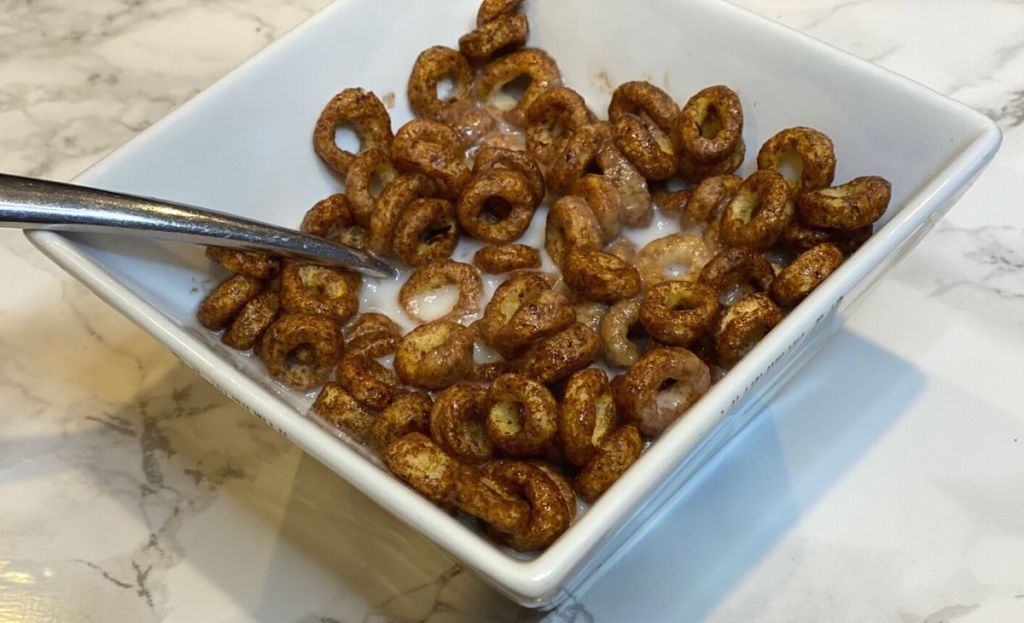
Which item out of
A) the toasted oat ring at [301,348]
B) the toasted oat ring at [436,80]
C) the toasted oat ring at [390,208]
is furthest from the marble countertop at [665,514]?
the toasted oat ring at [436,80]

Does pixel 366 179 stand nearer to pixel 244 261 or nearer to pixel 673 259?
pixel 244 261

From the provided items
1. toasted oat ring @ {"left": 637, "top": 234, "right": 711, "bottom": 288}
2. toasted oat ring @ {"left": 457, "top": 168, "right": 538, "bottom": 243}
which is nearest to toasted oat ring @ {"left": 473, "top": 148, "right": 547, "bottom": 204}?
toasted oat ring @ {"left": 457, "top": 168, "right": 538, "bottom": 243}

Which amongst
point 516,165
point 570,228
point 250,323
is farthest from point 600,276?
point 250,323

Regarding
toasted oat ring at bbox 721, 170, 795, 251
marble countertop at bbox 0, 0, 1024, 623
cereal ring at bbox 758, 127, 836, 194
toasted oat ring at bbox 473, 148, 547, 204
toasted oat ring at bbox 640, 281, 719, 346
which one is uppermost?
cereal ring at bbox 758, 127, 836, 194

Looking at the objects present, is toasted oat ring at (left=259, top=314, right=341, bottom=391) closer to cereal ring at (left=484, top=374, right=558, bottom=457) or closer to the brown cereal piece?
the brown cereal piece

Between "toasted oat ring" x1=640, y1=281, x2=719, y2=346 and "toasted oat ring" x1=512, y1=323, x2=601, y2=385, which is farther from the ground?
"toasted oat ring" x1=640, y1=281, x2=719, y2=346

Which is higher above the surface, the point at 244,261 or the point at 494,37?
the point at 494,37
